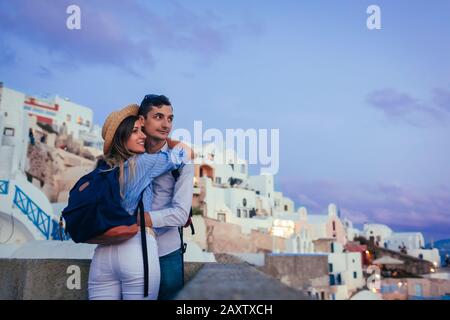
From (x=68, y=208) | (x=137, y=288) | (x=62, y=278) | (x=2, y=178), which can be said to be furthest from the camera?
(x=2, y=178)

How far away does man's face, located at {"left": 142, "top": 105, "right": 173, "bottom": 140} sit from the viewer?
2836 millimetres

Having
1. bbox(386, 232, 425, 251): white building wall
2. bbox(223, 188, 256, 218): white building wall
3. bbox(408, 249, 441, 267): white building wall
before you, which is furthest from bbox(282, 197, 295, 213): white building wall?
bbox(408, 249, 441, 267): white building wall

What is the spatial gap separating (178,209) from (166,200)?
20 cm

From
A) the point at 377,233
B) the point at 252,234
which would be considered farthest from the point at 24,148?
the point at 377,233

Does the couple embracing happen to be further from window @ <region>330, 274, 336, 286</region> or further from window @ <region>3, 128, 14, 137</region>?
window @ <region>330, 274, 336, 286</region>

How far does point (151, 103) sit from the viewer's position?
2.84 metres

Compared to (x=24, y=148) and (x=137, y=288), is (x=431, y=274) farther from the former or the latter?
(x=137, y=288)

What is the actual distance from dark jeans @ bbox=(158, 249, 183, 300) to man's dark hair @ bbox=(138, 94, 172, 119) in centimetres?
97

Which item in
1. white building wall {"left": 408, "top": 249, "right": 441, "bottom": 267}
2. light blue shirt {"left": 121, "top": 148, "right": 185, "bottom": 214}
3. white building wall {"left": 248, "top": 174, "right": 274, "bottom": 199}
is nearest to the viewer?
light blue shirt {"left": 121, "top": 148, "right": 185, "bottom": 214}

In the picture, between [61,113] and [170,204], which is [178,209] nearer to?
[170,204]

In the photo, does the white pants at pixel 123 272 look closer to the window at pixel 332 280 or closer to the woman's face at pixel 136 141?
the woman's face at pixel 136 141

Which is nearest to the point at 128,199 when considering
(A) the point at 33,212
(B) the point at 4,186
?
(B) the point at 4,186
